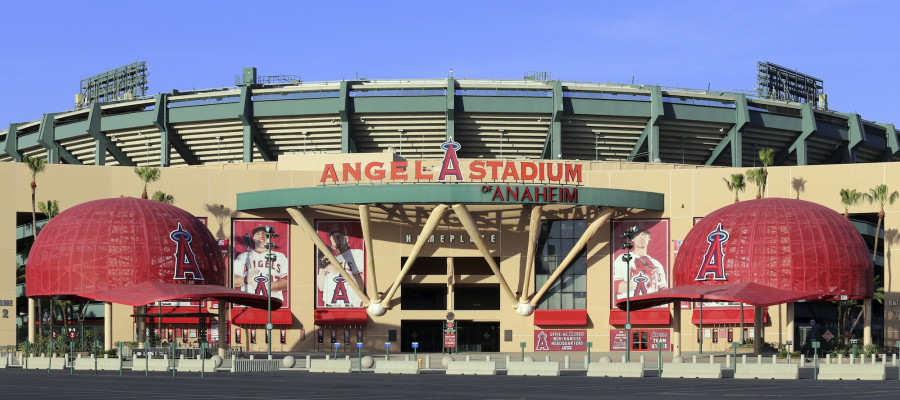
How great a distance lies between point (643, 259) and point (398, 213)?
17.7 m

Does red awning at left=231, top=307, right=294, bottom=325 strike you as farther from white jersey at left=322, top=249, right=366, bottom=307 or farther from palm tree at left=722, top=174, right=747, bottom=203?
palm tree at left=722, top=174, right=747, bottom=203

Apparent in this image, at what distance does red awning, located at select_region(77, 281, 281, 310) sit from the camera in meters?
77.5

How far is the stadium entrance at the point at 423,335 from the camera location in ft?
323

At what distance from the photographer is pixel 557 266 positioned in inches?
3812

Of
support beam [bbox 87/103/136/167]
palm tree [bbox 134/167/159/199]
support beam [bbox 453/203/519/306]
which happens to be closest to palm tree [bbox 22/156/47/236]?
palm tree [bbox 134/167/159/199]

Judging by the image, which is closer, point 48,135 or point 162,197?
point 162,197

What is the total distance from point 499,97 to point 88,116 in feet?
116

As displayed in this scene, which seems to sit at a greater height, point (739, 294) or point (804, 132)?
→ point (804, 132)

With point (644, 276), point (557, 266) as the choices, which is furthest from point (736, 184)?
point (557, 266)

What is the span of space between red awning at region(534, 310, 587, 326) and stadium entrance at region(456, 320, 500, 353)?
3.54 meters

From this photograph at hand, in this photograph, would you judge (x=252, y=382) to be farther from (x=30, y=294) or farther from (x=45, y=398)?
(x=30, y=294)

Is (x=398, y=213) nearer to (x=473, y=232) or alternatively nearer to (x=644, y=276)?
(x=473, y=232)

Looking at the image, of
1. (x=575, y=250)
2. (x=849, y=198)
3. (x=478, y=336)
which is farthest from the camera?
(x=478, y=336)

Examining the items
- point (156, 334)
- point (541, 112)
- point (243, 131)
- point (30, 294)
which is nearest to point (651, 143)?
point (541, 112)
